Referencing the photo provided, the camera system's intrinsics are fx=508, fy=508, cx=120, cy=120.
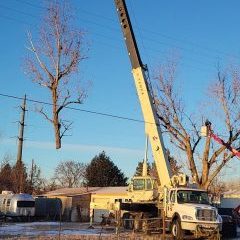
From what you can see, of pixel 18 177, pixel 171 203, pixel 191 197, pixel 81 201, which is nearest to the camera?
pixel 191 197

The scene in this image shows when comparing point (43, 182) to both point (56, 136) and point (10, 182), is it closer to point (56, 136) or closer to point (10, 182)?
point (10, 182)

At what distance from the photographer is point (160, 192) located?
2964 centimetres

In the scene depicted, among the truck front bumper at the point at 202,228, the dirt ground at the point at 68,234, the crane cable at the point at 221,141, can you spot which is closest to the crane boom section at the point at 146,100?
the truck front bumper at the point at 202,228

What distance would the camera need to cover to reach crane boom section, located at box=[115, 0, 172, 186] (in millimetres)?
28766

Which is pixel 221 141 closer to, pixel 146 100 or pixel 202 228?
pixel 146 100

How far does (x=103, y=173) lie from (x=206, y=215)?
5143cm

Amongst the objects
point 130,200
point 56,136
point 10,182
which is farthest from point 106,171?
point 56,136

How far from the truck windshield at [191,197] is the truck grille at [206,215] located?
3.68ft

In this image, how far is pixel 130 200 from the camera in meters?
31.6

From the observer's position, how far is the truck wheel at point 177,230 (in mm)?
26219

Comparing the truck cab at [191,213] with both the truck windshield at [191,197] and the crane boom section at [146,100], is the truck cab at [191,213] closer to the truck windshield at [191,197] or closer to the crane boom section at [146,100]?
the truck windshield at [191,197]

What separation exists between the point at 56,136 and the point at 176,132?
21763 mm

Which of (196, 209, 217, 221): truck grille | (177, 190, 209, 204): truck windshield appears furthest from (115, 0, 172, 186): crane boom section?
(196, 209, 217, 221): truck grille

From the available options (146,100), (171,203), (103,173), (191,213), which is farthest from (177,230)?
(103,173)
